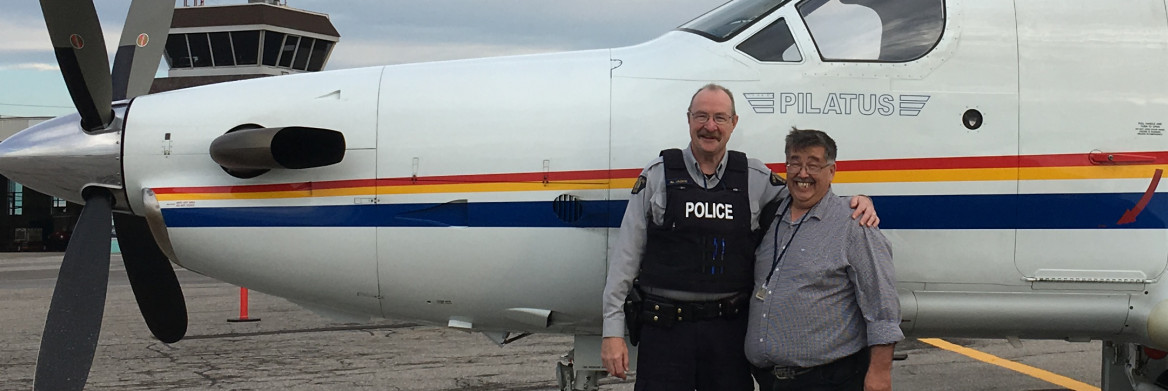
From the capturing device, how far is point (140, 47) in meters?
6.10

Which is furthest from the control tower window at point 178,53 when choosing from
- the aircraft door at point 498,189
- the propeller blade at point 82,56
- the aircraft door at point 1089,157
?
the aircraft door at point 1089,157

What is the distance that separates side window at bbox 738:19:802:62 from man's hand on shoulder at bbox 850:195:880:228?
91cm

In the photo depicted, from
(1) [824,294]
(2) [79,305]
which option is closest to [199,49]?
(2) [79,305]

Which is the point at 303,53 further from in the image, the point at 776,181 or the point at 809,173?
the point at 809,173

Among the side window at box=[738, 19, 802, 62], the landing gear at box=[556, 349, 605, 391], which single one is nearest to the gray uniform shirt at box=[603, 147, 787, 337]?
the side window at box=[738, 19, 802, 62]

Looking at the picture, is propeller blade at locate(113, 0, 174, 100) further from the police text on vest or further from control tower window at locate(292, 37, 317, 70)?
control tower window at locate(292, 37, 317, 70)

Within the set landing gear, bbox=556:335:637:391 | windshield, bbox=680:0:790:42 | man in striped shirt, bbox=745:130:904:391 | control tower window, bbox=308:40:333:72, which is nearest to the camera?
man in striped shirt, bbox=745:130:904:391

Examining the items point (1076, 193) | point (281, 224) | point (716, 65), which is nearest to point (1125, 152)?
point (1076, 193)

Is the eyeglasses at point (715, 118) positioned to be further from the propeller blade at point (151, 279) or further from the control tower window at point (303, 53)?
the control tower window at point (303, 53)

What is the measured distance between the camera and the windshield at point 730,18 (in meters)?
4.54

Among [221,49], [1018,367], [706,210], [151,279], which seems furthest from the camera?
[221,49]

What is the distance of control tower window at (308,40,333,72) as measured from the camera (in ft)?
148

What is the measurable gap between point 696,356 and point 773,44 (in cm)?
150

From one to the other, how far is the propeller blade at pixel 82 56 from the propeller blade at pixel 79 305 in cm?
39
